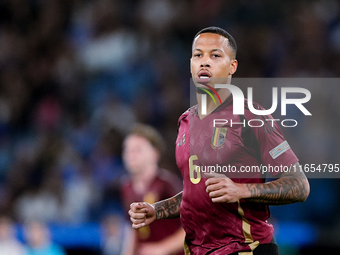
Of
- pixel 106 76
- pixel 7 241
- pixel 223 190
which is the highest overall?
pixel 106 76

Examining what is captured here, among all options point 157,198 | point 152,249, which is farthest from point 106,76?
point 152,249

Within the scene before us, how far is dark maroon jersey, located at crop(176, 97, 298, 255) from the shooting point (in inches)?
99.6

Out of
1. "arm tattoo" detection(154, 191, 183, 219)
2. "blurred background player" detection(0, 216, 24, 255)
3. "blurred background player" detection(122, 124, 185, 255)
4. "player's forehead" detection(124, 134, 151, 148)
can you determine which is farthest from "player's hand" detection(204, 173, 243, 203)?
"blurred background player" detection(0, 216, 24, 255)

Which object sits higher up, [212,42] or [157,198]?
[212,42]

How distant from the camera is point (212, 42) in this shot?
9.09ft

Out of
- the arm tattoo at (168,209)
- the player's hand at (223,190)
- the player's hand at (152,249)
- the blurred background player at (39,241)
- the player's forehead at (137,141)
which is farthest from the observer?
the blurred background player at (39,241)

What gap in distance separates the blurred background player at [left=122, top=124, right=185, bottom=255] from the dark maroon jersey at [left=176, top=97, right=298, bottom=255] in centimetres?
160

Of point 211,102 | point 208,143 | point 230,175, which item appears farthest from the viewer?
point 211,102

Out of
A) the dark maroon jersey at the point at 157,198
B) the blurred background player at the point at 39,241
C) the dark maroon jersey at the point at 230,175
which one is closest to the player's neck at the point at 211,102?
the dark maroon jersey at the point at 230,175

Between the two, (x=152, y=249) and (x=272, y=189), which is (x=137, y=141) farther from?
(x=272, y=189)

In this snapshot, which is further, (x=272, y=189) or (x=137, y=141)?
(x=137, y=141)

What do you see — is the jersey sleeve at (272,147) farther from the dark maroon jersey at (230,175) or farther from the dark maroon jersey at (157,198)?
the dark maroon jersey at (157,198)

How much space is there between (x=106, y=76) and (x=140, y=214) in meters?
5.81

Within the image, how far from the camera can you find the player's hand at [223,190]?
2.29 metres
